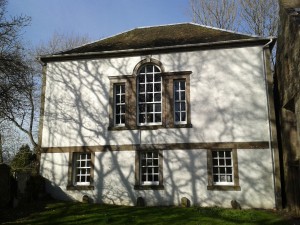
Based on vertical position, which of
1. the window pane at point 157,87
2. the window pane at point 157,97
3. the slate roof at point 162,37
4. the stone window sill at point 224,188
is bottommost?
the stone window sill at point 224,188

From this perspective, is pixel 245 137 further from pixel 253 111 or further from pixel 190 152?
pixel 190 152

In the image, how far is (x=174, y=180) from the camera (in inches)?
654

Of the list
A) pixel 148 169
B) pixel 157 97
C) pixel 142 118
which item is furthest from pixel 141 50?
pixel 148 169

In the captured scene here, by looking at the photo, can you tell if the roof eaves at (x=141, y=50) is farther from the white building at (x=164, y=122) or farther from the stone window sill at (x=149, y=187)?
the stone window sill at (x=149, y=187)

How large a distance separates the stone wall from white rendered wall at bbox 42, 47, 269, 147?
0.98 metres

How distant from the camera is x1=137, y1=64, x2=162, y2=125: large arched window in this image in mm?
17812

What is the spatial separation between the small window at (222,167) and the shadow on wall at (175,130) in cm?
56

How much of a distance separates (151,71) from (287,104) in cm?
751

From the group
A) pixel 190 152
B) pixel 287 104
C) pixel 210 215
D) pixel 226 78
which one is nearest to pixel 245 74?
pixel 226 78

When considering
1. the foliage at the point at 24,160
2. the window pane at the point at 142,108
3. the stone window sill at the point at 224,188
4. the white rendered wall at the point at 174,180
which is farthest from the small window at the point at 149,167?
the foliage at the point at 24,160

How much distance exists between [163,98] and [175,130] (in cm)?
192

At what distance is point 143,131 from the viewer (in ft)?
57.4

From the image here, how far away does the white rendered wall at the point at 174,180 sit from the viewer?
51.6 feet

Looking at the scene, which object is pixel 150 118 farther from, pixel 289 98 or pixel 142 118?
pixel 289 98
